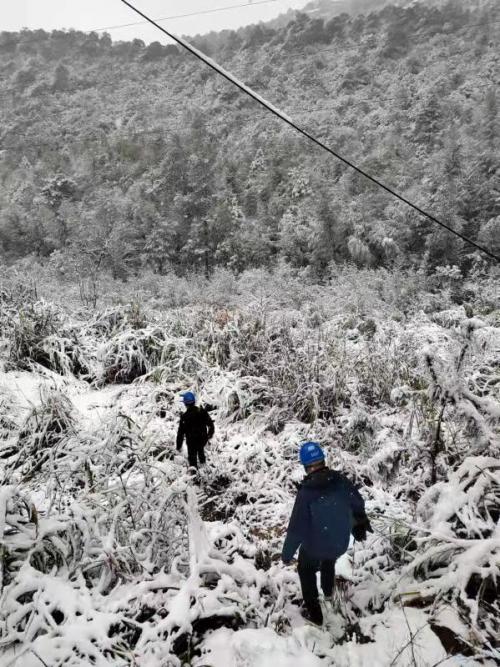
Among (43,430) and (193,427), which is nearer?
(193,427)

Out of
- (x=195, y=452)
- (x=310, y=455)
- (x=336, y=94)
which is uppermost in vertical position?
(x=336, y=94)

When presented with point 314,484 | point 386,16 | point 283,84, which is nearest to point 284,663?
point 314,484

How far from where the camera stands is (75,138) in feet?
92.3

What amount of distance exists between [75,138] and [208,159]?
427 inches

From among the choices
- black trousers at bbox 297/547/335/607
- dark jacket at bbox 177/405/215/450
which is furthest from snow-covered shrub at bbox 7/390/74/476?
black trousers at bbox 297/547/335/607

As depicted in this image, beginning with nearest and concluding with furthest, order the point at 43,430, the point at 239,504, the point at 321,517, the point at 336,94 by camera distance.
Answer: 1. the point at 321,517
2. the point at 239,504
3. the point at 43,430
4. the point at 336,94

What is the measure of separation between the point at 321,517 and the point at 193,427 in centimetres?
225

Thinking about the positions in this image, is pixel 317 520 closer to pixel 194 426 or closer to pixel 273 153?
pixel 194 426

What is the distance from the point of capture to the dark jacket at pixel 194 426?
4445 millimetres

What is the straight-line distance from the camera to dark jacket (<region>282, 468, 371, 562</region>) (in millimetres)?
2439

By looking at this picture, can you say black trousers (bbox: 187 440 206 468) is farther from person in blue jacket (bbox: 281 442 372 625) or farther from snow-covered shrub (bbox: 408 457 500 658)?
snow-covered shrub (bbox: 408 457 500 658)

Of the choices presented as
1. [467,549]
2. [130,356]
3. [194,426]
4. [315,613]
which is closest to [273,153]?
[130,356]

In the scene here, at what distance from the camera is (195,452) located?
4.57 meters

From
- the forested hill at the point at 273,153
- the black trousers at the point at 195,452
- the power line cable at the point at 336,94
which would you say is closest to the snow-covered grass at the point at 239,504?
the black trousers at the point at 195,452
